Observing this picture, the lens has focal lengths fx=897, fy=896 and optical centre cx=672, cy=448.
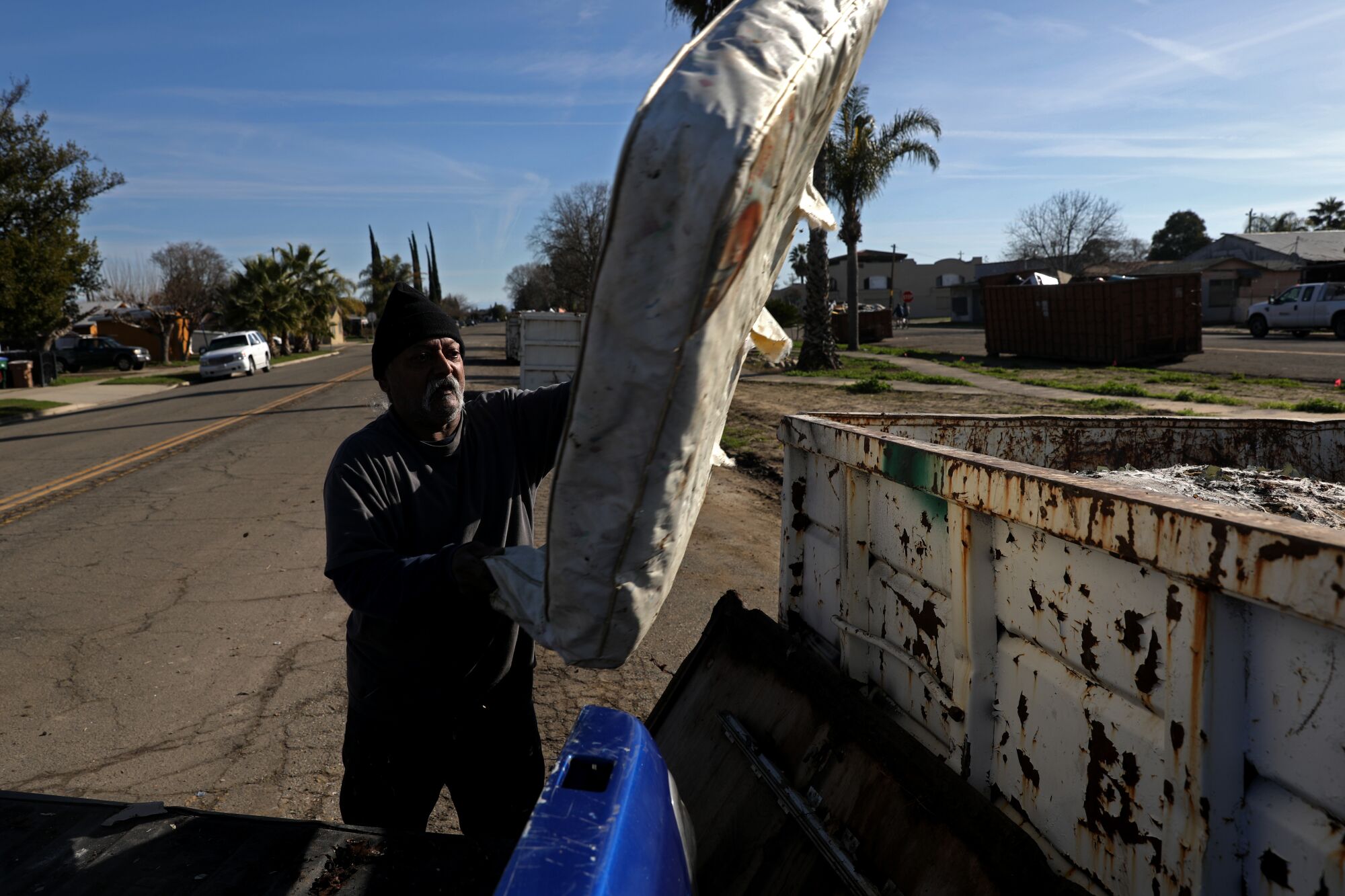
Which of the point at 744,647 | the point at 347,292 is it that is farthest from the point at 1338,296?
the point at 347,292

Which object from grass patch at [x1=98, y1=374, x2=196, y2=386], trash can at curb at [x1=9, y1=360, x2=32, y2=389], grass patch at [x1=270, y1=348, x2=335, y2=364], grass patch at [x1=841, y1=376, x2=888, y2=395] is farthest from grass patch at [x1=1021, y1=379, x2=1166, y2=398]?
grass patch at [x1=270, y1=348, x2=335, y2=364]

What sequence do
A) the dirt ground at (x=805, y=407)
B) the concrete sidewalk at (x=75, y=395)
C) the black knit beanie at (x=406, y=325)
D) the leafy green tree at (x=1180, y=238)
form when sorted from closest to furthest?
the black knit beanie at (x=406, y=325), the dirt ground at (x=805, y=407), the concrete sidewalk at (x=75, y=395), the leafy green tree at (x=1180, y=238)

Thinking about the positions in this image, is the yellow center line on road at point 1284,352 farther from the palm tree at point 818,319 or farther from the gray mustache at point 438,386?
the gray mustache at point 438,386

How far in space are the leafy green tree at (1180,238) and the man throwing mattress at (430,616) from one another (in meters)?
90.2

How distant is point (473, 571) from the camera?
78.6 inches

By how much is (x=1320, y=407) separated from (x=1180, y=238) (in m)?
80.5

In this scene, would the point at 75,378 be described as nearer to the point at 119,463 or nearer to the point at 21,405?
the point at 21,405

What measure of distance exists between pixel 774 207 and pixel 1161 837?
1.20 m

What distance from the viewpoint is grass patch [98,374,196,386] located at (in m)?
30.1

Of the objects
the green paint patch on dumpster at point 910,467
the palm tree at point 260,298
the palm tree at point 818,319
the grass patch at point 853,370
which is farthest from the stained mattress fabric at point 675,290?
the palm tree at point 260,298

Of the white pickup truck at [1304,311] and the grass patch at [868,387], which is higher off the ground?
the white pickup truck at [1304,311]

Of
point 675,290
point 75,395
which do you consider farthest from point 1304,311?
point 75,395

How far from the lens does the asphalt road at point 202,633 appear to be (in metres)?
3.76

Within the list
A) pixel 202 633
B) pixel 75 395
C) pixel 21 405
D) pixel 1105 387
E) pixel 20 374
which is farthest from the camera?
pixel 20 374
